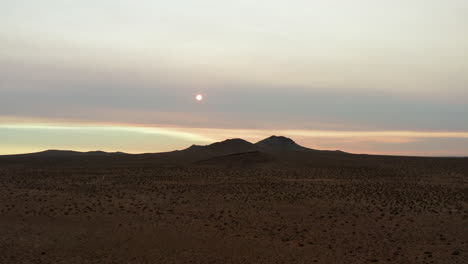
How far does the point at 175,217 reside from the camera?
24.9 metres

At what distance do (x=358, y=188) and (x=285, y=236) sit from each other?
17022 mm

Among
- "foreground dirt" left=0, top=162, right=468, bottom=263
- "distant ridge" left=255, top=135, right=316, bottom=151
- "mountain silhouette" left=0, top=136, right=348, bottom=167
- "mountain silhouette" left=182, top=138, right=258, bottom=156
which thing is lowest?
"foreground dirt" left=0, top=162, right=468, bottom=263

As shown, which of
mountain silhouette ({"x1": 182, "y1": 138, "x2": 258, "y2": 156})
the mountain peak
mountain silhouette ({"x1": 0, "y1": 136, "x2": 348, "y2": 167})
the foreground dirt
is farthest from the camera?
the mountain peak

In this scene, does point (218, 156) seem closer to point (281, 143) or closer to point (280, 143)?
point (280, 143)

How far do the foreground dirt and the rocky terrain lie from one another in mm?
65

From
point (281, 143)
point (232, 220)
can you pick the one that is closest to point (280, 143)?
point (281, 143)

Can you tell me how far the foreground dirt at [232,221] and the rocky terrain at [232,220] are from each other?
0.06 meters

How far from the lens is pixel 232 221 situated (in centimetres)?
2412

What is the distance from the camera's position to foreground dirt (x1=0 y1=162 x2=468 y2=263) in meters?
18.4

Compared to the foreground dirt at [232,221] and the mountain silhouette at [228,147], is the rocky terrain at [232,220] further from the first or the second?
the mountain silhouette at [228,147]

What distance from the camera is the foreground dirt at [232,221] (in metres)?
18.4

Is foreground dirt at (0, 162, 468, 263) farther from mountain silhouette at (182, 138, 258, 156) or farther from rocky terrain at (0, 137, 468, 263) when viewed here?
mountain silhouette at (182, 138, 258, 156)

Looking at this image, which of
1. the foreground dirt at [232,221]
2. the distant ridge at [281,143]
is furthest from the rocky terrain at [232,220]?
the distant ridge at [281,143]

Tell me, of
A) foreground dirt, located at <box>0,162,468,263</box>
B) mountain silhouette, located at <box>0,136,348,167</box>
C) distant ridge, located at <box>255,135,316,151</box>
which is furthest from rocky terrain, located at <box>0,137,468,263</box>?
distant ridge, located at <box>255,135,316,151</box>
